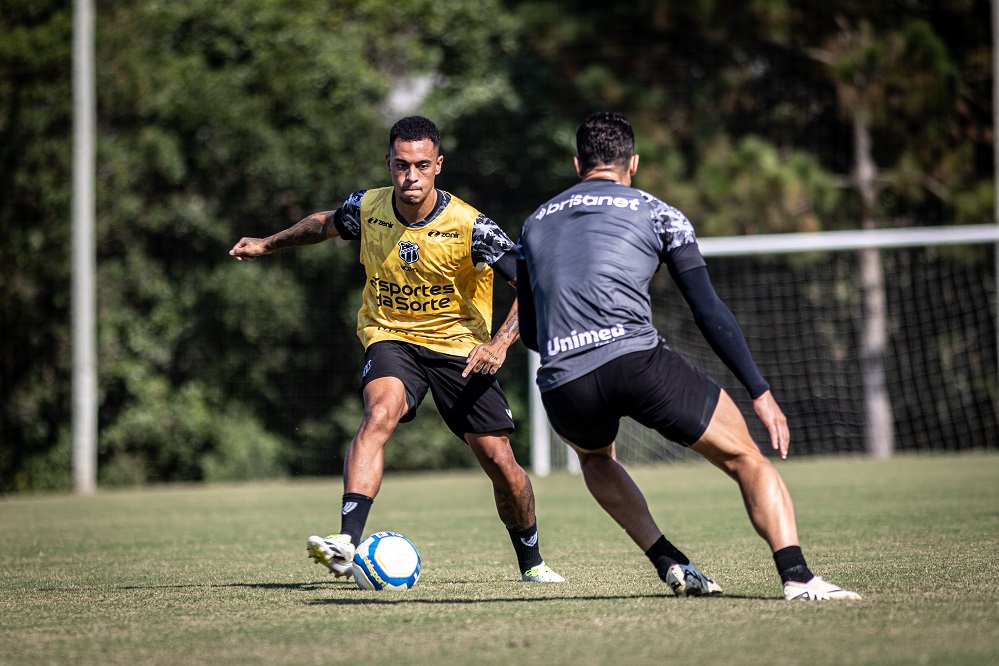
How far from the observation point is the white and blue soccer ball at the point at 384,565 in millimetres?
6199

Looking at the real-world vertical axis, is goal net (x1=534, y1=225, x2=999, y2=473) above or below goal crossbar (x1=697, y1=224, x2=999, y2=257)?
below

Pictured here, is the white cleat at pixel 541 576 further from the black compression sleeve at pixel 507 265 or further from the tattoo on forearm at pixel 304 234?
the tattoo on forearm at pixel 304 234

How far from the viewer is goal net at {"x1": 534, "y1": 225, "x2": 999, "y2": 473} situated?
20.8 metres

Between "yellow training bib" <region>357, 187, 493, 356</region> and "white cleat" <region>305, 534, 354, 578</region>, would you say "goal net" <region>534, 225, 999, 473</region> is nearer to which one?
"yellow training bib" <region>357, 187, 493, 356</region>

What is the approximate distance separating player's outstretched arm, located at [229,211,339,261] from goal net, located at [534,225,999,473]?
12395mm

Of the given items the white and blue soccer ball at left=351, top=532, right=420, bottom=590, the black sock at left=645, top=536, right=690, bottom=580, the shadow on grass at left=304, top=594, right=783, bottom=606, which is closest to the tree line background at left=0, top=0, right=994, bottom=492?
the white and blue soccer ball at left=351, top=532, right=420, bottom=590

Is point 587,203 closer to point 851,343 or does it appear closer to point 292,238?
point 292,238

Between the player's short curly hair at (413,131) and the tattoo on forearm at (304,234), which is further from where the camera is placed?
the tattoo on forearm at (304,234)

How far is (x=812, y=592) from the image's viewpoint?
518 cm

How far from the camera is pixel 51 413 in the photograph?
963 inches

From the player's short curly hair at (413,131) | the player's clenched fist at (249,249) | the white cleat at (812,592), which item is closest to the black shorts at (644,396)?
the white cleat at (812,592)

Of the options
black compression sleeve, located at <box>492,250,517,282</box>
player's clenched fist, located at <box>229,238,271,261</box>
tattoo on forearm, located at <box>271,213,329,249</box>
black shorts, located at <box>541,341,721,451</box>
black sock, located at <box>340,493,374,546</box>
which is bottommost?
black sock, located at <box>340,493,374,546</box>

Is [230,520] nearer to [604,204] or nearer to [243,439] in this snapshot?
[604,204]

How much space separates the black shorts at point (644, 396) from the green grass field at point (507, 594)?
0.76 meters
